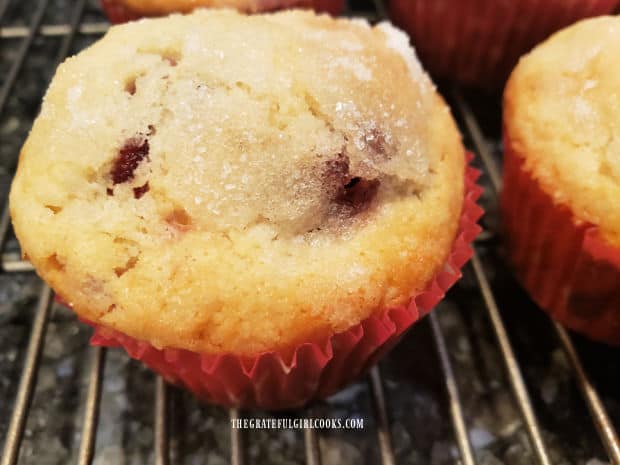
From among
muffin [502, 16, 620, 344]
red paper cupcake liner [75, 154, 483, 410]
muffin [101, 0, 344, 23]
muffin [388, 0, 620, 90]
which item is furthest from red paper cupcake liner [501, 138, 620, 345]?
muffin [101, 0, 344, 23]

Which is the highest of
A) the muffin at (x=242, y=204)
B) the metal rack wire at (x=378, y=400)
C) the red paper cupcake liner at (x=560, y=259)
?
the muffin at (x=242, y=204)

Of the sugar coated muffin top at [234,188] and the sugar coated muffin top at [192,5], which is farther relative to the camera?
the sugar coated muffin top at [192,5]

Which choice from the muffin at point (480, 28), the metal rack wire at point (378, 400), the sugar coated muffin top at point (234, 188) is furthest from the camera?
the muffin at point (480, 28)

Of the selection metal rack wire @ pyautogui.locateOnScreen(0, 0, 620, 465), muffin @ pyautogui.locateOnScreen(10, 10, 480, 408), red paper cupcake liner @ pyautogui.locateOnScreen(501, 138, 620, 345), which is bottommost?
metal rack wire @ pyautogui.locateOnScreen(0, 0, 620, 465)

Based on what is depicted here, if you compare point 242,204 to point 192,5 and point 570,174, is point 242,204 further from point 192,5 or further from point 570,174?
point 192,5

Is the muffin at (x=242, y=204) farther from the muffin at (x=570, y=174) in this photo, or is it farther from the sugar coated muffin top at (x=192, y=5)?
the sugar coated muffin top at (x=192, y=5)

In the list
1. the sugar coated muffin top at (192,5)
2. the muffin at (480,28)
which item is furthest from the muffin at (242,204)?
the muffin at (480,28)

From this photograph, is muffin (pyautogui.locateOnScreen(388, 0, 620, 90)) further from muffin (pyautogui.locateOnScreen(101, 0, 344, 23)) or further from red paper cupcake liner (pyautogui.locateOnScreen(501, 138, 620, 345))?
red paper cupcake liner (pyautogui.locateOnScreen(501, 138, 620, 345))
